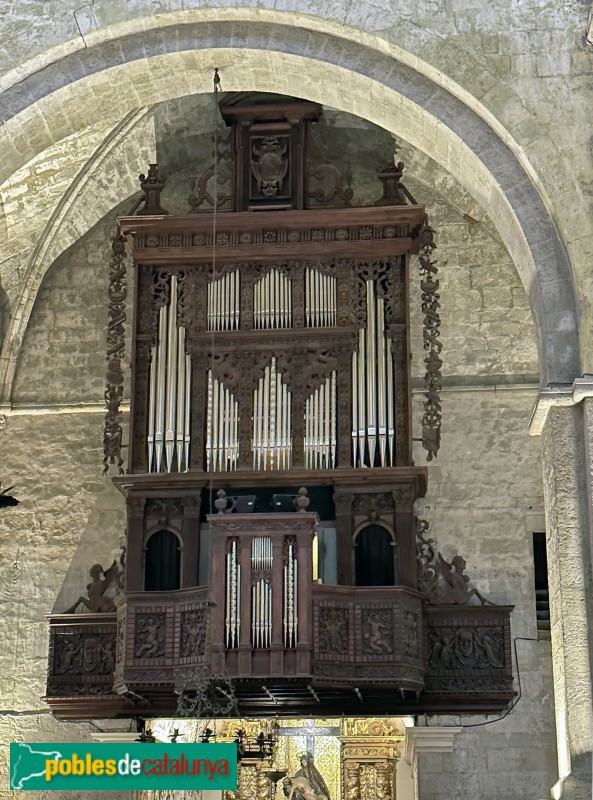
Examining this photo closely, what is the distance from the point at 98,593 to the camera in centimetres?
1330

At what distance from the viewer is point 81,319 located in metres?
15.1

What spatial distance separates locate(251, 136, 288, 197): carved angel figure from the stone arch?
2.28m

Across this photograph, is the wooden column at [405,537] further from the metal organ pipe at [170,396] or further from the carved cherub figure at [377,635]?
the metal organ pipe at [170,396]

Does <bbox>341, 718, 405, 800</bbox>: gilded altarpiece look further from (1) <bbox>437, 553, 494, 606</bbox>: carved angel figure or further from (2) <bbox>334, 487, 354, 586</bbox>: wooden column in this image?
(2) <bbox>334, 487, 354, 586</bbox>: wooden column

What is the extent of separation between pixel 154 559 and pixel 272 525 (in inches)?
58.1

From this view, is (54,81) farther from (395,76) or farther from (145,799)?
(145,799)

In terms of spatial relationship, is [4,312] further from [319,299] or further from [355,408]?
[355,408]

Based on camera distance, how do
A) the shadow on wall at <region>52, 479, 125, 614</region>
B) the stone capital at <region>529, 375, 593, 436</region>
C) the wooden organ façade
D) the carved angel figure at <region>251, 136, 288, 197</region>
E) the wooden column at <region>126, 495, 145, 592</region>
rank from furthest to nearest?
1. the shadow on wall at <region>52, 479, 125, 614</region>
2. the carved angel figure at <region>251, 136, 288, 197</region>
3. the wooden column at <region>126, 495, 145, 592</region>
4. the wooden organ façade
5. the stone capital at <region>529, 375, 593, 436</region>

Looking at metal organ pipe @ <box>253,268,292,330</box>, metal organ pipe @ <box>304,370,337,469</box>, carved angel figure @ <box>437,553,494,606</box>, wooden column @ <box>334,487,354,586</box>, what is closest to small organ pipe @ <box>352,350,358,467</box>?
metal organ pipe @ <box>304,370,337,469</box>

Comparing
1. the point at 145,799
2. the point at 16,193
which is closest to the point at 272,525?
the point at 145,799

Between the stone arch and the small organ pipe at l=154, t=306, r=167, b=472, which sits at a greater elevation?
the stone arch

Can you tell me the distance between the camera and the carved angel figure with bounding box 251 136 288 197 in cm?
1382

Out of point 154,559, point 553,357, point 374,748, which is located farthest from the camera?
point 374,748

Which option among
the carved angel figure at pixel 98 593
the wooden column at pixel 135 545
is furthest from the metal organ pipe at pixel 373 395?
the carved angel figure at pixel 98 593
